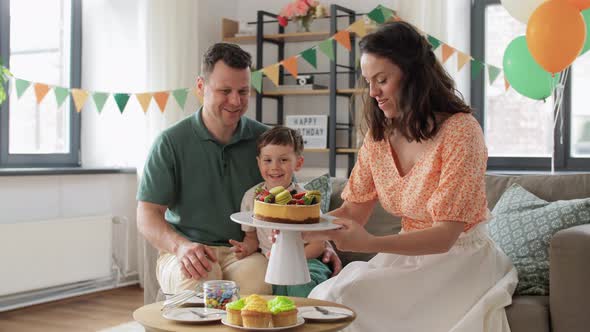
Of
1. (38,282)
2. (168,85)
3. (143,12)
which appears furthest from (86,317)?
(143,12)

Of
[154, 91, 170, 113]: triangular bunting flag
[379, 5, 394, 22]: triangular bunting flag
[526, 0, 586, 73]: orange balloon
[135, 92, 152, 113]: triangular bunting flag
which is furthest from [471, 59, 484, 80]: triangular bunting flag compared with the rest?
[135, 92, 152, 113]: triangular bunting flag

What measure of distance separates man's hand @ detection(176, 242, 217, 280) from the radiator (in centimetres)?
223

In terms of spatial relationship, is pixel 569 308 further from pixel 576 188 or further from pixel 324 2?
pixel 324 2

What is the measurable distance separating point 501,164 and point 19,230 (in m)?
3.14

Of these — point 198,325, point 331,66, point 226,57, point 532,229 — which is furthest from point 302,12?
point 198,325

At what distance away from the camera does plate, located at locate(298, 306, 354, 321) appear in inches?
71.4

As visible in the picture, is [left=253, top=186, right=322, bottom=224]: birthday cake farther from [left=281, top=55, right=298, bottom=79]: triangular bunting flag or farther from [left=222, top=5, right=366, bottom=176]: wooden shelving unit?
[left=222, top=5, right=366, bottom=176]: wooden shelving unit

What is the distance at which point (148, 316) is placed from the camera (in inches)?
73.7

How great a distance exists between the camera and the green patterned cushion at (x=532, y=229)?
252 cm

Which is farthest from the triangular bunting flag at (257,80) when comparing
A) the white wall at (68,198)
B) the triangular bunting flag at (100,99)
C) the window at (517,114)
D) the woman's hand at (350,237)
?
the woman's hand at (350,237)

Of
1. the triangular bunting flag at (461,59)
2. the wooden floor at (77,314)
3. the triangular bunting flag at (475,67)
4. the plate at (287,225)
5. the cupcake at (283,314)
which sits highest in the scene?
the triangular bunting flag at (461,59)

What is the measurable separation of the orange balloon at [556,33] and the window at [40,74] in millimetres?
3002

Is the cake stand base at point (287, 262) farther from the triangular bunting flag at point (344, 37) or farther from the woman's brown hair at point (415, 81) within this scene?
the triangular bunting flag at point (344, 37)

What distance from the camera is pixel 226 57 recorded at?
8.52 ft
